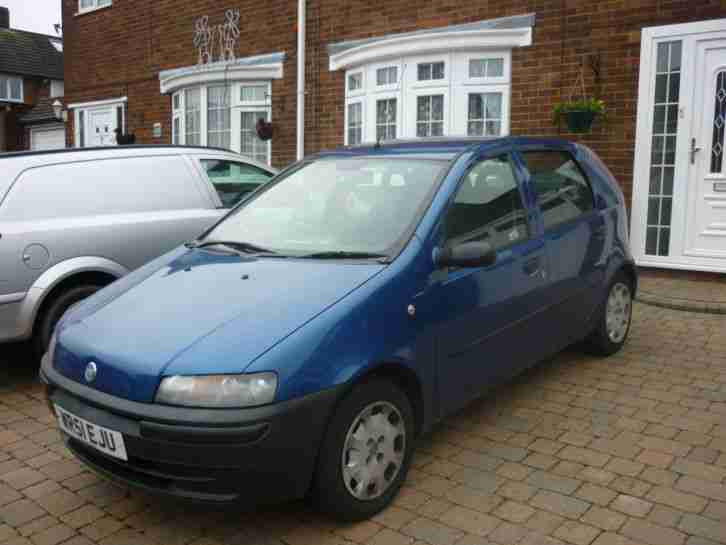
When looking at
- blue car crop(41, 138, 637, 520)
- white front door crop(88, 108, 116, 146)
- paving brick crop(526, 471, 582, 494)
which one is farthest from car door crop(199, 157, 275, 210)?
white front door crop(88, 108, 116, 146)

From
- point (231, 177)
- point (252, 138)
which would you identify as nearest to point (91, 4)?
point (252, 138)

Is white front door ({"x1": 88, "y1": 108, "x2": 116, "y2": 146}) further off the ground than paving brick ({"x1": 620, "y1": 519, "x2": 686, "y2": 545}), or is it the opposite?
white front door ({"x1": 88, "y1": 108, "x2": 116, "y2": 146})

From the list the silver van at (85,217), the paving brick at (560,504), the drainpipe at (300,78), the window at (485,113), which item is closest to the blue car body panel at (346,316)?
the paving brick at (560,504)

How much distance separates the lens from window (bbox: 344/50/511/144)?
9.73m

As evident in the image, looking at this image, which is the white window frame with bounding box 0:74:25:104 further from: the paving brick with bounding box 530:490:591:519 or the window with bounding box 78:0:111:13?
the paving brick with bounding box 530:490:591:519

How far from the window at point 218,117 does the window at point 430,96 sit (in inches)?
110

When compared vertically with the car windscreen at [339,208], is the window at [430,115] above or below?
above

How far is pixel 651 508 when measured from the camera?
3.34m

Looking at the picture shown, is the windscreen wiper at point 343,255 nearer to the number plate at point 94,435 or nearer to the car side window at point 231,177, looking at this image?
the number plate at point 94,435

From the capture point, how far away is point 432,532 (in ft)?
10.4

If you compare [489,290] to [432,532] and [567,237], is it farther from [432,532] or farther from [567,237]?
[432,532]

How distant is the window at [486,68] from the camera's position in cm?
966

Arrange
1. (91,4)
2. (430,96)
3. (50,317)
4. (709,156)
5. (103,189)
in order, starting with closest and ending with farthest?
(50,317)
(103,189)
(709,156)
(430,96)
(91,4)

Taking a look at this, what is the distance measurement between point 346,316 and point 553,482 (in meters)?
1.40
